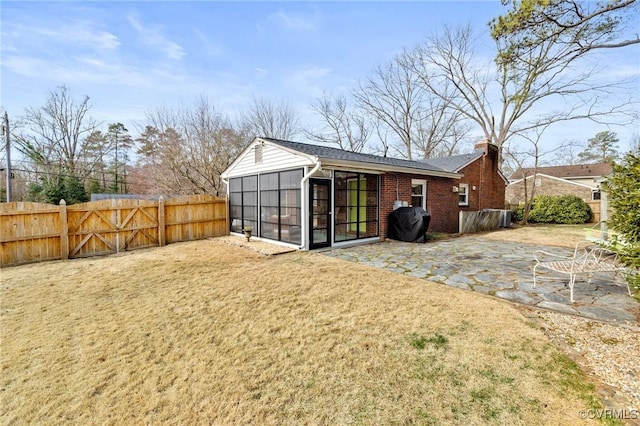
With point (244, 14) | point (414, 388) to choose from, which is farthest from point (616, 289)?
point (244, 14)

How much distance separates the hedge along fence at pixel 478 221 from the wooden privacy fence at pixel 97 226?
9.80m

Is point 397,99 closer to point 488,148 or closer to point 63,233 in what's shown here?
point 488,148

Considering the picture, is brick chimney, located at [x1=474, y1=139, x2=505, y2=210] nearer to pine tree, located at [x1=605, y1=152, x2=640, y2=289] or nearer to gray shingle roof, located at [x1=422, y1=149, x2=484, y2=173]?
gray shingle roof, located at [x1=422, y1=149, x2=484, y2=173]

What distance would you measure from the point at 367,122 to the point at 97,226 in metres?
21.1

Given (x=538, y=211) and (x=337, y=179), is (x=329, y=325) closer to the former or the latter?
(x=337, y=179)

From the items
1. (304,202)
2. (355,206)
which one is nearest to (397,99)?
(355,206)

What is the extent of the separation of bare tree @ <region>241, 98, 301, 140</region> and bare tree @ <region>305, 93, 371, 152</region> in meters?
2.13

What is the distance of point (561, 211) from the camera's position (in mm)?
16016

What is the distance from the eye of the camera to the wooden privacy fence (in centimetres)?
676

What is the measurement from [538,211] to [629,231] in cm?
1612

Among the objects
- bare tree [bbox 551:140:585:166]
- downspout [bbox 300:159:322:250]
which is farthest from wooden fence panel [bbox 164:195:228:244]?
bare tree [bbox 551:140:585:166]

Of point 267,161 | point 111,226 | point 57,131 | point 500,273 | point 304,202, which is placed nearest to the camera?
point 500,273

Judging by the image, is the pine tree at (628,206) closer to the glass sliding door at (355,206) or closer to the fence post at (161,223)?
the glass sliding door at (355,206)

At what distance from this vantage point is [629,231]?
3.23 meters
